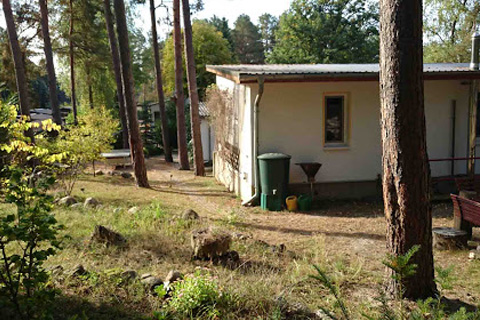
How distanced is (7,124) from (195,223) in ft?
13.2

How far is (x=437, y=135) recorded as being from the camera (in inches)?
482

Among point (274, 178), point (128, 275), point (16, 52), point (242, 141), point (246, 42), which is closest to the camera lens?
point (128, 275)

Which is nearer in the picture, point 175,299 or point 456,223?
point 175,299

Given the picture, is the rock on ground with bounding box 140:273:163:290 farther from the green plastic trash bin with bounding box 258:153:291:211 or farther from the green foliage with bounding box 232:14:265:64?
the green foliage with bounding box 232:14:265:64

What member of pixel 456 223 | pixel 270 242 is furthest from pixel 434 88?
pixel 270 242

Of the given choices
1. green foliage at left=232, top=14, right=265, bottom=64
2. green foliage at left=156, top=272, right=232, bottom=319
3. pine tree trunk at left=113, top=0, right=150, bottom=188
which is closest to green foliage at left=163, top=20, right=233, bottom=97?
pine tree trunk at left=113, top=0, right=150, bottom=188

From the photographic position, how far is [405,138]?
4699 mm

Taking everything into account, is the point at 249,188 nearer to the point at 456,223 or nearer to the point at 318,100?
the point at 318,100

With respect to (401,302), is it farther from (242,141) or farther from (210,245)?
(242,141)

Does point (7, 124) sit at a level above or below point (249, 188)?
above

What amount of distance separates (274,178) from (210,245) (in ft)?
A: 16.4

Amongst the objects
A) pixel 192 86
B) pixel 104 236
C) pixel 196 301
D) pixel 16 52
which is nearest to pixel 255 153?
pixel 104 236

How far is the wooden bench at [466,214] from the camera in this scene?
7.23m

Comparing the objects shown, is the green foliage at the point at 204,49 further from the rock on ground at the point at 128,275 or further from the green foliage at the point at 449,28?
the rock on ground at the point at 128,275
